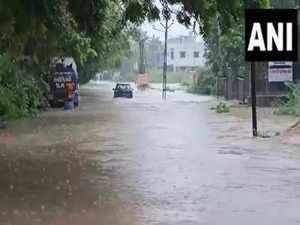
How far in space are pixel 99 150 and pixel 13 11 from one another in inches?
315

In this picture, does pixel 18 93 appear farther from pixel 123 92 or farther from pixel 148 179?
pixel 123 92

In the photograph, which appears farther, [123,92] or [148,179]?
[123,92]

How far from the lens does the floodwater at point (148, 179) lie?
9508 millimetres

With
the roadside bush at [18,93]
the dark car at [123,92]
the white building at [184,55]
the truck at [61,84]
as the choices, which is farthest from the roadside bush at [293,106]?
the white building at [184,55]

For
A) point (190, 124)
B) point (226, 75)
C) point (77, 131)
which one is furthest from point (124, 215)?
point (226, 75)

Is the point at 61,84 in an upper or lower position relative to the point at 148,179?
upper

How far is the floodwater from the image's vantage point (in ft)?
31.2

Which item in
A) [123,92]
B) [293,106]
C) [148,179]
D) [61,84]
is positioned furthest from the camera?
[123,92]

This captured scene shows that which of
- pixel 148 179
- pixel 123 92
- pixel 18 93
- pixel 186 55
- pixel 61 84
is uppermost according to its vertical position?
pixel 186 55

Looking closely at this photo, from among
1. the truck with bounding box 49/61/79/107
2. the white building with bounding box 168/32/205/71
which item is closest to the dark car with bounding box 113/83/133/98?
the truck with bounding box 49/61/79/107

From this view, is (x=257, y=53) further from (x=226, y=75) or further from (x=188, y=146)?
(x=226, y=75)

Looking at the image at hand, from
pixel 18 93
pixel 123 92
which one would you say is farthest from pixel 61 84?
pixel 123 92

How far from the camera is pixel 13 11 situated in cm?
1044

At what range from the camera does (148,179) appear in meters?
12.8
